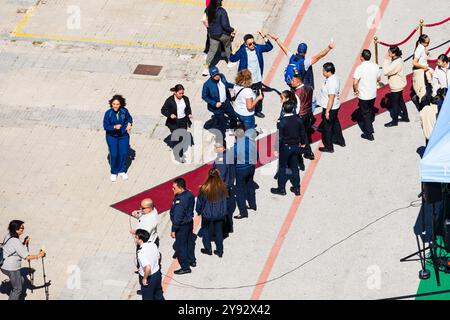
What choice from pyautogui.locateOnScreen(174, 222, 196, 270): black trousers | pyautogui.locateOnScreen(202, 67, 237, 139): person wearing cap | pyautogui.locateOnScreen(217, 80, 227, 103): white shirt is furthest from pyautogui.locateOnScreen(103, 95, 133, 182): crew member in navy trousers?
pyautogui.locateOnScreen(174, 222, 196, 270): black trousers

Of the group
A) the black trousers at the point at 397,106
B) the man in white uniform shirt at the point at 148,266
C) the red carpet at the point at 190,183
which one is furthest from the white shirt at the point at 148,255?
the black trousers at the point at 397,106

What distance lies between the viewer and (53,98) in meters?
26.2

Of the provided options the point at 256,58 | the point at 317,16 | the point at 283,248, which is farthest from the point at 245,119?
the point at 317,16

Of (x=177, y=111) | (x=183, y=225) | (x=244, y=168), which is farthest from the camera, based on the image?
(x=177, y=111)

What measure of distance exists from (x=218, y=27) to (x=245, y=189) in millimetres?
5184

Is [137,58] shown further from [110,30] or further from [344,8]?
[344,8]

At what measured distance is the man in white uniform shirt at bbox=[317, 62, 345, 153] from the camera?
2331cm

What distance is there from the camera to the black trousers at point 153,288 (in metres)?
20.0

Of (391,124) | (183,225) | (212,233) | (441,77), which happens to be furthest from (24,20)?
(441,77)

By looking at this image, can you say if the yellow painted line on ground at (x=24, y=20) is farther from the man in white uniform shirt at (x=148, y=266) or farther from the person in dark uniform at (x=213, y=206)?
the man in white uniform shirt at (x=148, y=266)

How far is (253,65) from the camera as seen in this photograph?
2470cm

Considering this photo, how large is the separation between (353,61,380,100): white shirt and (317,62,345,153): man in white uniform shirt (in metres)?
0.48

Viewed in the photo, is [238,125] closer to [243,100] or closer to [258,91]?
[243,100]

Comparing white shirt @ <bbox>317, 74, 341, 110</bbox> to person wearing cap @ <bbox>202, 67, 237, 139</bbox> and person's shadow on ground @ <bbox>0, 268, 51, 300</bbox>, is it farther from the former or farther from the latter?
person's shadow on ground @ <bbox>0, 268, 51, 300</bbox>
